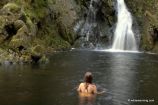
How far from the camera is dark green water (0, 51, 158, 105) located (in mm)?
26106

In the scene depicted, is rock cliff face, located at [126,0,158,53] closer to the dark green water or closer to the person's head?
the dark green water

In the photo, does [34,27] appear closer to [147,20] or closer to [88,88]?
[147,20]

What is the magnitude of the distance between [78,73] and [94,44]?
34331 mm

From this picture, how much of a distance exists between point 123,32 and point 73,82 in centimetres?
4119

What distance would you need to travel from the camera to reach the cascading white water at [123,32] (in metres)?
70.6

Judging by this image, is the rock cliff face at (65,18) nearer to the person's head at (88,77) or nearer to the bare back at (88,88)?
the bare back at (88,88)

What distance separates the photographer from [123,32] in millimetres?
72812

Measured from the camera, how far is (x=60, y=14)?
70625mm

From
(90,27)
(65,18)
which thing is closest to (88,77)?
(65,18)

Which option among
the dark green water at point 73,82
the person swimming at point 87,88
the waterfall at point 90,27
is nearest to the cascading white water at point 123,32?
Result: the waterfall at point 90,27

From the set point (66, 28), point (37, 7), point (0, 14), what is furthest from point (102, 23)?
point (0, 14)

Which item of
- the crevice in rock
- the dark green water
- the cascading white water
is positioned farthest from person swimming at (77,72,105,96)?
the cascading white water

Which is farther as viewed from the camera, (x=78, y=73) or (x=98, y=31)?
(x=98, y=31)

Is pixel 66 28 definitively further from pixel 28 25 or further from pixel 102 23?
pixel 28 25
